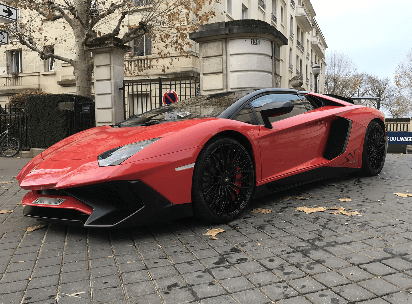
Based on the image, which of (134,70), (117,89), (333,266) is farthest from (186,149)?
(134,70)

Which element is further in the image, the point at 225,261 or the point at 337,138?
the point at 337,138

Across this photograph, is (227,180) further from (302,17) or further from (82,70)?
(302,17)

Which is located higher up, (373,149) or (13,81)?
(13,81)

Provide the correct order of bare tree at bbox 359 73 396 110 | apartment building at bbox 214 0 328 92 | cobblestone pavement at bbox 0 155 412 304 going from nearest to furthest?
cobblestone pavement at bbox 0 155 412 304, apartment building at bbox 214 0 328 92, bare tree at bbox 359 73 396 110

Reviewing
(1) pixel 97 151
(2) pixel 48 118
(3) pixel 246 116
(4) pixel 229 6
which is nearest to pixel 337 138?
(3) pixel 246 116

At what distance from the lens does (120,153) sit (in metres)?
2.85

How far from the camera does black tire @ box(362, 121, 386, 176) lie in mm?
5002

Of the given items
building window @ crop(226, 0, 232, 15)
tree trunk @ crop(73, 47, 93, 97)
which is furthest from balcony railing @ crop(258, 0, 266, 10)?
tree trunk @ crop(73, 47, 93, 97)

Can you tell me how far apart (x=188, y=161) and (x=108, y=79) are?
777cm

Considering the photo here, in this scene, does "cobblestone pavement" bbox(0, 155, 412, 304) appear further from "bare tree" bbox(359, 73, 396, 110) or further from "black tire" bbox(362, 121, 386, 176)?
"bare tree" bbox(359, 73, 396, 110)

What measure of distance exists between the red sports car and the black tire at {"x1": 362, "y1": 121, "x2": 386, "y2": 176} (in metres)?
0.69

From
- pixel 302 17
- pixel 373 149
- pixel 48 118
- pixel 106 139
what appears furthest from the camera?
pixel 302 17

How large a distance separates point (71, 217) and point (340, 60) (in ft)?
195

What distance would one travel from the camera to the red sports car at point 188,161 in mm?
2730
